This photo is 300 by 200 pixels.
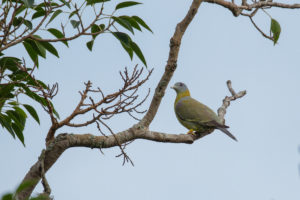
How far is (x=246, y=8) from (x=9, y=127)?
2.38 m

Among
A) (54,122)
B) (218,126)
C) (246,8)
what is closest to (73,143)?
(54,122)

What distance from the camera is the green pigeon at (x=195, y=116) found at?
5852 millimetres

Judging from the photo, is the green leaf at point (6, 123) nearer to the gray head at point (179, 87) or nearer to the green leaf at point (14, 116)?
the green leaf at point (14, 116)

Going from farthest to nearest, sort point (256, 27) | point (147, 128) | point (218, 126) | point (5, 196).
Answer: point (218, 126) → point (256, 27) → point (147, 128) → point (5, 196)

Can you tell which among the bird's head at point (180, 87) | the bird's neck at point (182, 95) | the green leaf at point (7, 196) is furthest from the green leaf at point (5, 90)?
the bird's head at point (180, 87)

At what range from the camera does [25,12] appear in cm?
324

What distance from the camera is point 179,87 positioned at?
7.71m

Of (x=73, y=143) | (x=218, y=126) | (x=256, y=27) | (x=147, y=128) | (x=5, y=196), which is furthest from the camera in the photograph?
(x=218, y=126)

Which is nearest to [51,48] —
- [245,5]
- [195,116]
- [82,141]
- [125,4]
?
[125,4]

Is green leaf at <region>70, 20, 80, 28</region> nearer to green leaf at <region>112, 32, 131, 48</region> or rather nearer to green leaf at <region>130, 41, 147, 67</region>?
green leaf at <region>112, 32, 131, 48</region>

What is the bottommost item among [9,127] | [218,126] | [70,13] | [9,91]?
[218,126]

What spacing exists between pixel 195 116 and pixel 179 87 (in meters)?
1.48

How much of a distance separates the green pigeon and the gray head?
12 cm

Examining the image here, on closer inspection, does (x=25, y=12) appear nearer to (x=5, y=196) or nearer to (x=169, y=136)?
(x=169, y=136)
